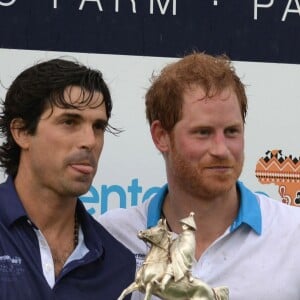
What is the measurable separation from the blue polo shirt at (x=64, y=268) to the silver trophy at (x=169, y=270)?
242 mm

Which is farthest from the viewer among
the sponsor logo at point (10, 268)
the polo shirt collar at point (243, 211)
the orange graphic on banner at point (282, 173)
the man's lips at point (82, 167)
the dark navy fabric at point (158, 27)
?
the orange graphic on banner at point (282, 173)

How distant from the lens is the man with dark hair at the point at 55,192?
2.51 metres

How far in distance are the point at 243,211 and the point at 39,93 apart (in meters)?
0.68

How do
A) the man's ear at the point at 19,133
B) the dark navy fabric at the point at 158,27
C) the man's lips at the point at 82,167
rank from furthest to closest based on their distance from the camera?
the dark navy fabric at the point at 158,27 < the man's ear at the point at 19,133 < the man's lips at the point at 82,167

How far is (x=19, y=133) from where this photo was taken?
8.85ft

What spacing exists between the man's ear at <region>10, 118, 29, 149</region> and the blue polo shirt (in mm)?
107

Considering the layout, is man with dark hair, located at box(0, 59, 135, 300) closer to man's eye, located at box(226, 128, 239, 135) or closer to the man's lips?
the man's lips

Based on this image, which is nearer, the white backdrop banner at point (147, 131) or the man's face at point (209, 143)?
the man's face at point (209, 143)

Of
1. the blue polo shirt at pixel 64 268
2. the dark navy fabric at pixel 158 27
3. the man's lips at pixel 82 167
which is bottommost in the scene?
the blue polo shirt at pixel 64 268

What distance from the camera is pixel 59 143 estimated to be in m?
2.56

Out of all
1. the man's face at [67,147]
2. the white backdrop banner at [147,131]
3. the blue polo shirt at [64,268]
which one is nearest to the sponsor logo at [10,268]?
the blue polo shirt at [64,268]

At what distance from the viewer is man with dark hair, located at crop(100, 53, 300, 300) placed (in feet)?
8.88

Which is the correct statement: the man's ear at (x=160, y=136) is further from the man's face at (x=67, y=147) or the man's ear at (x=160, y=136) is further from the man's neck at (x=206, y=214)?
the man's face at (x=67, y=147)

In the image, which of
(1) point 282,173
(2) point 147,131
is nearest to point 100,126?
(2) point 147,131
